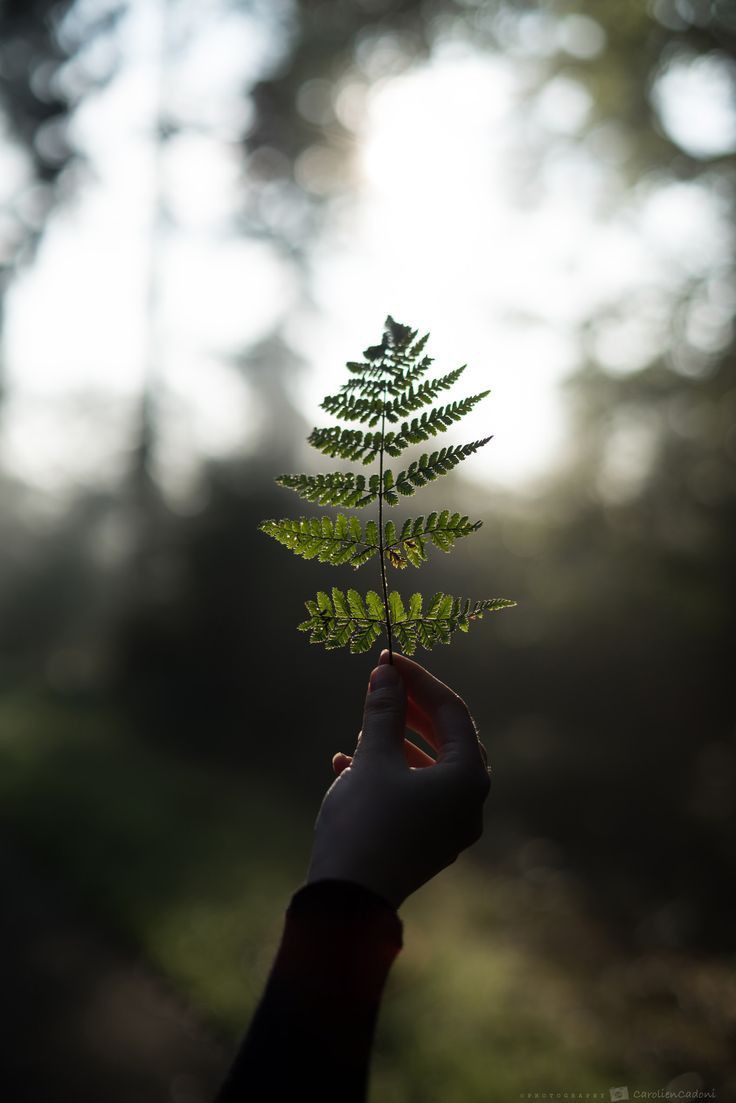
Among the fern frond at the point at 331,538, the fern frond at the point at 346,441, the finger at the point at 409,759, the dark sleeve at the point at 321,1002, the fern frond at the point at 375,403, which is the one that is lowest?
the dark sleeve at the point at 321,1002

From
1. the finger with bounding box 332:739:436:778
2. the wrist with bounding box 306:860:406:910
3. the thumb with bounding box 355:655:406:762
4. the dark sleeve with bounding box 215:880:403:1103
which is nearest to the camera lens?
the dark sleeve with bounding box 215:880:403:1103

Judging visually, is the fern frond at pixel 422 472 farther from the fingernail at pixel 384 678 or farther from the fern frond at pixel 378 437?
the fingernail at pixel 384 678

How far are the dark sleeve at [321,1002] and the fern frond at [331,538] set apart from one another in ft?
2.40

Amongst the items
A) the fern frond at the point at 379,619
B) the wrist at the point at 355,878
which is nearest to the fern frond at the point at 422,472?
the fern frond at the point at 379,619

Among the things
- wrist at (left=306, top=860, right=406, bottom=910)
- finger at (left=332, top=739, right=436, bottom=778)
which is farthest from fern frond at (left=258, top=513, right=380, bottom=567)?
wrist at (left=306, top=860, right=406, bottom=910)

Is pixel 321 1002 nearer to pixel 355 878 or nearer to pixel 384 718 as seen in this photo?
pixel 355 878

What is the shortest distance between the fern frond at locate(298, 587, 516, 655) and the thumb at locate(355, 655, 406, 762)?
0.28ft

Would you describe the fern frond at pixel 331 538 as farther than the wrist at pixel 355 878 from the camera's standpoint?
Yes

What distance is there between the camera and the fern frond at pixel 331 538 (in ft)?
6.06

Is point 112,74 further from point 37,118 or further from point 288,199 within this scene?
point 288,199

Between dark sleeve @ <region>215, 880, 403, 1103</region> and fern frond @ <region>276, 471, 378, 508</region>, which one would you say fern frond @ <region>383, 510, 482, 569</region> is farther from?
dark sleeve @ <region>215, 880, 403, 1103</region>

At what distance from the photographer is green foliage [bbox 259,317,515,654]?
1.82 m

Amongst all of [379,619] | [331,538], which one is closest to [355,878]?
[379,619]

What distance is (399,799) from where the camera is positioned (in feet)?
5.47
